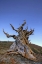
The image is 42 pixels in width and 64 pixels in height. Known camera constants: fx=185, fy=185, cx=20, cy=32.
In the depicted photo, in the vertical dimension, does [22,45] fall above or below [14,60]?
above

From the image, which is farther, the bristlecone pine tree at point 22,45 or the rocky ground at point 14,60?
the bristlecone pine tree at point 22,45

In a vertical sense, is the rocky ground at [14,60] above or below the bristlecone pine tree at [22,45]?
below

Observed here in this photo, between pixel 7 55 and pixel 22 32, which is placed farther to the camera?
pixel 22 32

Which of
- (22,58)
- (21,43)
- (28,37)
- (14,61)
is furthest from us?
(28,37)

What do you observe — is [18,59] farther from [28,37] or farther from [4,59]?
[28,37]

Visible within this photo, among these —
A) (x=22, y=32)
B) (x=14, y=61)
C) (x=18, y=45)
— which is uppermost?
(x=22, y=32)

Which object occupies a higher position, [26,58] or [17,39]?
[17,39]

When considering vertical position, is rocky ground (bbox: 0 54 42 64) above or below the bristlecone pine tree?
below

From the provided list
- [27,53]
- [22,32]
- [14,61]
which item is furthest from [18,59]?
[22,32]

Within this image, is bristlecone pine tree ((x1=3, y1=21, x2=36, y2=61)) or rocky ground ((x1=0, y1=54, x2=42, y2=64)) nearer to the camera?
rocky ground ((x1=0, y1=54, x2=42, y2=64))

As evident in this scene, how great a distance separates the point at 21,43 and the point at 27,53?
1609mm

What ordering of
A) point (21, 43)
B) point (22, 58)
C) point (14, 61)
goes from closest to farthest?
1. point (14, 61)
2. point (22, 58)
3. point (21, 43)

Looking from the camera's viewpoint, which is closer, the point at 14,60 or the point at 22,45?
the point at 14,60

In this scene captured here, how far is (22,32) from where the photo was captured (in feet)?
86.1
